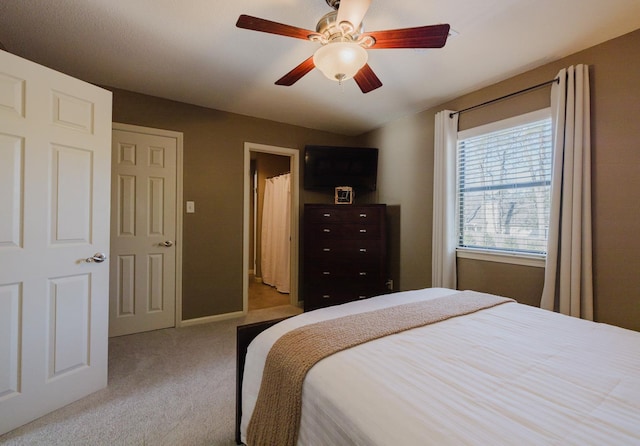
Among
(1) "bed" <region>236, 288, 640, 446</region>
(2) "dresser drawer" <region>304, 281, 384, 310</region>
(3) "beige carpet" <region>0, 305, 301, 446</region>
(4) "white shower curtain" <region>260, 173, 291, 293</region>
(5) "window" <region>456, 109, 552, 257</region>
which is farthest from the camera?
(4) "white shower curtain" <region>260, 173, 291, 293</region>

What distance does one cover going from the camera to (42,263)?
1688 millimetres

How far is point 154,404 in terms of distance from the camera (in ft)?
5.91

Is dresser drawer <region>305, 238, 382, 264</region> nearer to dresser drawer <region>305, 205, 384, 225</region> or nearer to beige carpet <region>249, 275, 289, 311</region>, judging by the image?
dresser drawer <region>305, 205, 384, 225</region>

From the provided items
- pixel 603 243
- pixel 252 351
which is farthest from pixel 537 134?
pixel 252 351

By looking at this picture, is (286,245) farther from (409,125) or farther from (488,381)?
(488,381)

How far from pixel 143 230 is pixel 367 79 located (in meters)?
2.56

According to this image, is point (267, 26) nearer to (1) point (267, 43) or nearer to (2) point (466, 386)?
(1) point (267, 43)

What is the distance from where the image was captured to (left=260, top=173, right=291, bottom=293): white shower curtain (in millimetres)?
4520

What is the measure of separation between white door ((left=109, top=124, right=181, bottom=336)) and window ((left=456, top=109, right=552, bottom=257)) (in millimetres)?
3015

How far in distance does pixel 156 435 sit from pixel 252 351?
0.82 m

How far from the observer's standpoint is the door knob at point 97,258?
1885mm

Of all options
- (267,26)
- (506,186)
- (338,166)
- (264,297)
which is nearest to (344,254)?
(338,166)

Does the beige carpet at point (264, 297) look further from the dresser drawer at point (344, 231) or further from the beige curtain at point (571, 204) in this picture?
the beige curtain at point (571, 204)

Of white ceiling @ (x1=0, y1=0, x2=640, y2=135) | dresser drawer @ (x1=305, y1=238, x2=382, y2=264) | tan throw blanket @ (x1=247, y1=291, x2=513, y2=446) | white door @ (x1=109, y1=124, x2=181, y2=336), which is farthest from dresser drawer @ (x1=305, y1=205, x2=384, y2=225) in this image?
tan throw blanket @ (x1=247, y1=291, x2=513, y2=446)
